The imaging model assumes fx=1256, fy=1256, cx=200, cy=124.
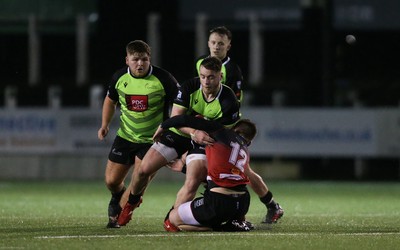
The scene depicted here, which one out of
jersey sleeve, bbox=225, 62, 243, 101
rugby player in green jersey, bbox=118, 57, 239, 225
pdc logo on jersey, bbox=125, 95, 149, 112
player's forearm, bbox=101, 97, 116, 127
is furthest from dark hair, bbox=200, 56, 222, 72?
player's forearm, bbox=101, 97, 116, 127

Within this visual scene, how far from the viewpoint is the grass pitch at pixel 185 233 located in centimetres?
1045

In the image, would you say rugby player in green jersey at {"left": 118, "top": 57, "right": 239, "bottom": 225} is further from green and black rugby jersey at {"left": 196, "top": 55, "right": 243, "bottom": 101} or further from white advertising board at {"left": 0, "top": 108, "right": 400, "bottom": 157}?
white advertising board at {"left": 0, "top": 108, "right": 400, "bottom": 157}

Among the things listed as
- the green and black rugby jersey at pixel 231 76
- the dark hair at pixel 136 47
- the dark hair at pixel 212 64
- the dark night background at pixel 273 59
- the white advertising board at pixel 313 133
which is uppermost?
the dark hair at pixel 136 47

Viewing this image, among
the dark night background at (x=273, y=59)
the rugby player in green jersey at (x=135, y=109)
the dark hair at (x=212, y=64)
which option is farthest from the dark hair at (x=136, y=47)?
the dark night background at (x=273, y=59)

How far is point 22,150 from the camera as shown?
22484mm

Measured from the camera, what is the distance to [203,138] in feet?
37.3

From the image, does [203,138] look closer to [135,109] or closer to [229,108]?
[229,108]

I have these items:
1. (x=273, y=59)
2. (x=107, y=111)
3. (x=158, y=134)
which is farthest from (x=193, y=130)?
(x=273, y=59)

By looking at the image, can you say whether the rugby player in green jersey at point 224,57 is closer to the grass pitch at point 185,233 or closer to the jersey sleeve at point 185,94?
the jersey sleeve at point 185,94

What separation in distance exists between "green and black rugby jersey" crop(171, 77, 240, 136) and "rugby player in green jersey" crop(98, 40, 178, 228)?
515mm

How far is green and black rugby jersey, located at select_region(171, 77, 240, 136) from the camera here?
11.6m

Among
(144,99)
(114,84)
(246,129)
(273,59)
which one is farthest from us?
(273,59)

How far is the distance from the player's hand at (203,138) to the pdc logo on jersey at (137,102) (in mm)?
971

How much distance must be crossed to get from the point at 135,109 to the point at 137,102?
8 centimetres
